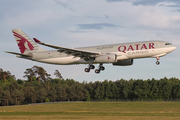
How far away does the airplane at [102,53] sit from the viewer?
4553cm

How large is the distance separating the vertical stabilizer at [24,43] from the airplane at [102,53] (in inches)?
25.3

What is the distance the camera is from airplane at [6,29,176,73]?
149 ft

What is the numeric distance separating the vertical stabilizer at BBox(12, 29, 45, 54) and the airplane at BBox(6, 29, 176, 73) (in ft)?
2.11

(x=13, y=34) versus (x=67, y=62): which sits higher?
(x=13, y=34)

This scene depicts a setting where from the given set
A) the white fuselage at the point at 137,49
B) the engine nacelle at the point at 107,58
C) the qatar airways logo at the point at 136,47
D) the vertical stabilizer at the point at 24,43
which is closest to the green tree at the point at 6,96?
the vertical stabilizer at the point at 24,43

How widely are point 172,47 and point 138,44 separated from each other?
544cm

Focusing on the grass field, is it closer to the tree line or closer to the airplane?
the airplane

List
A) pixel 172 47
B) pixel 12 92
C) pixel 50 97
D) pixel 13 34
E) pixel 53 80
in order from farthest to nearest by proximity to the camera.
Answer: pixel 53 80
pixel 50 97
pixel 12 92
pixel 13 34
pixel 172 47

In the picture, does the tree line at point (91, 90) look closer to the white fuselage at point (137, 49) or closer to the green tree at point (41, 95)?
the green tree at point (41, 95)

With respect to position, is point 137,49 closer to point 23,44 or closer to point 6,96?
point 23,44

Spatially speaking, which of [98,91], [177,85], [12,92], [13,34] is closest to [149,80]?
[177,85]

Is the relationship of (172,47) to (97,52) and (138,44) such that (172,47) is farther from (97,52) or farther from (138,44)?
(97,52)

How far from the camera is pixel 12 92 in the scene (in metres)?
122

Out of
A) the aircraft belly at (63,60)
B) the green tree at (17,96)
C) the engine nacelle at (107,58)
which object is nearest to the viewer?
the engine nacelle at (107,58)
